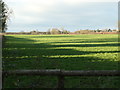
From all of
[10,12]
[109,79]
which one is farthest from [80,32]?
[109,79]

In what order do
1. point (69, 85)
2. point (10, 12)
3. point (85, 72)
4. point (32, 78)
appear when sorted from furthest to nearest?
point (10, 12) < point (32, 78) < point (69, 85) < point (85, 72)

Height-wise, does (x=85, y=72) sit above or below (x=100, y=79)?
above

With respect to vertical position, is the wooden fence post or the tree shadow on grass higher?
the wooden fence post

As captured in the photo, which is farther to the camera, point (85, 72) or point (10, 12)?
point (10, 12)

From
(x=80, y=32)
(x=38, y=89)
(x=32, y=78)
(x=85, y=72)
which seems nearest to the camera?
(x=85, y=72)

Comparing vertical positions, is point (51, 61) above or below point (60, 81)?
below

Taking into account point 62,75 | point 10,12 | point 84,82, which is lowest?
point 84,82

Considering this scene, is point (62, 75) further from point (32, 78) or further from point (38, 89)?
point (32, 78)

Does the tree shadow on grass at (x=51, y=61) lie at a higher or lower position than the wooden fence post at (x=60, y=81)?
lower

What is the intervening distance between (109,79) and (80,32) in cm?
9926

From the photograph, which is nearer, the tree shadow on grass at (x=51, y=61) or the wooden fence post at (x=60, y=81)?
the wooden fence post at (x=60, y=81)

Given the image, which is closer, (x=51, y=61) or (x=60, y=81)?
Result: (x=60, y=81)

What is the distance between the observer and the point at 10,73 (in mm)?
5422

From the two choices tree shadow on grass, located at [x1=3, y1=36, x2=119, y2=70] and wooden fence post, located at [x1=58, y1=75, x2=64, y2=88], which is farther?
tree shadow on grass, located at [x1=3, y1=36, x2=119, y2=70]
